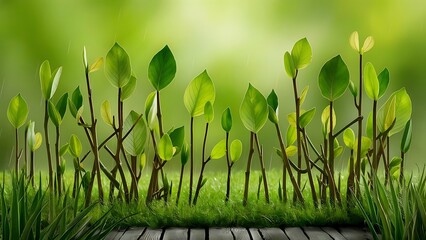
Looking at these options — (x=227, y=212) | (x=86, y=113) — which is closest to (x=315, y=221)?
(x=227, y=212)

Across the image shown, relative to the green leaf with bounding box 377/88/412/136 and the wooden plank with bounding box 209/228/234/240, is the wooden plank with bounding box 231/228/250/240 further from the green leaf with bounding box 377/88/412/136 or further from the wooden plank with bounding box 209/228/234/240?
the green leaf with bounding box 377/88/412/136

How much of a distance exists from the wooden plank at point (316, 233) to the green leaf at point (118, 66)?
768 millimetres

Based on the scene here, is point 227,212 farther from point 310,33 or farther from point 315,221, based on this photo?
point 310,33

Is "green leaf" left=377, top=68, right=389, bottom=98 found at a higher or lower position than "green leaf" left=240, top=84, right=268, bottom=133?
higher

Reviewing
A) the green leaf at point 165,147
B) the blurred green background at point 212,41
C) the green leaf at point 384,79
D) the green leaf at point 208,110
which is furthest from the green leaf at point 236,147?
the blurred green background at point 212,41

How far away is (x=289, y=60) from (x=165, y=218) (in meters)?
0.68

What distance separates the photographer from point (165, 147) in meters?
2.23

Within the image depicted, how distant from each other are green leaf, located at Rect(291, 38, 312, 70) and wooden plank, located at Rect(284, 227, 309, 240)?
22.5 inches

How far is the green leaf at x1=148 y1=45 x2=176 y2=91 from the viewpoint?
7.43 ft

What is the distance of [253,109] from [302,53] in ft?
0.82

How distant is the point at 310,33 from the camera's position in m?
4.85

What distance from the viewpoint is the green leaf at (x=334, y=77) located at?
87.7 inches

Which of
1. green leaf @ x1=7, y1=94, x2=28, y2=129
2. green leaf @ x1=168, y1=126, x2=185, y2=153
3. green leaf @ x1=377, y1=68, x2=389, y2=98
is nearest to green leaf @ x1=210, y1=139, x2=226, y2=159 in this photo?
green leaf @ x1=168, y1=126, x2=185, y2=153

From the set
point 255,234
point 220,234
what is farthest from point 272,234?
point 220,234
